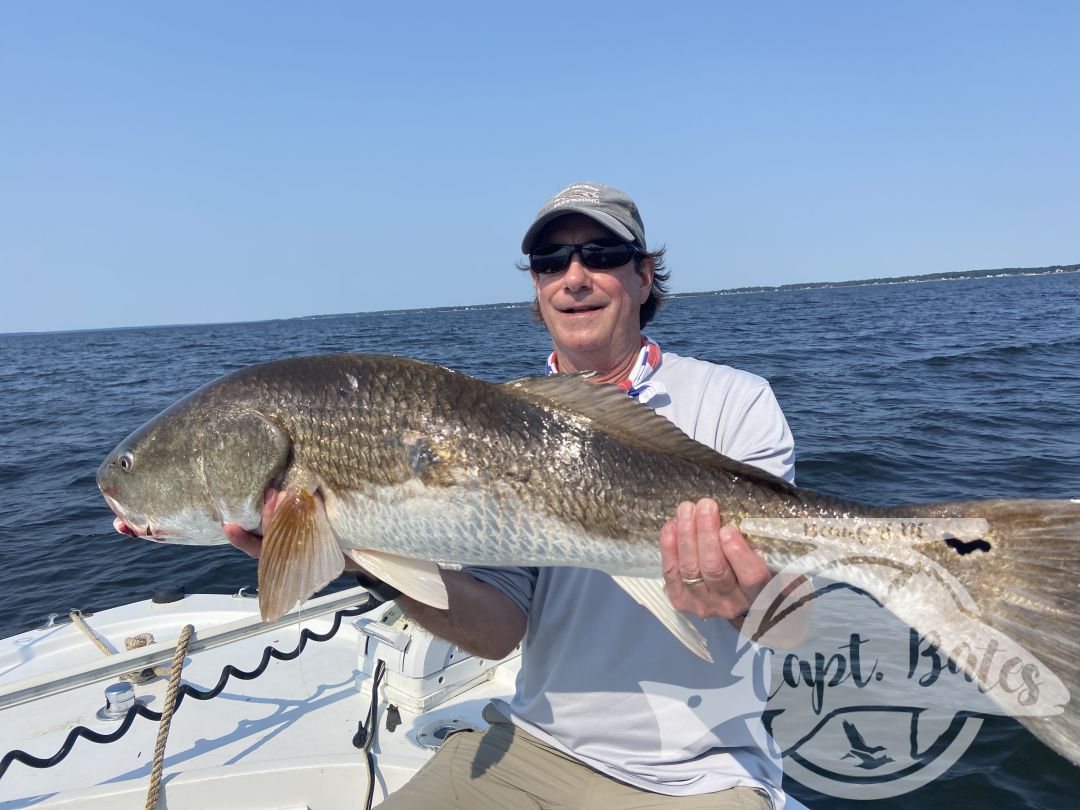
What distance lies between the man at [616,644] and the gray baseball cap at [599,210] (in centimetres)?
1

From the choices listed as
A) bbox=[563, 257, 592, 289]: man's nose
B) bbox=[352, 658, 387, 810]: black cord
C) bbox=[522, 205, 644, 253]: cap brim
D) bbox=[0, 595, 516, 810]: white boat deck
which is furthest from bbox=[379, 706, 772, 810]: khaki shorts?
bbox=[522, 205, 644, 253]: cap brim

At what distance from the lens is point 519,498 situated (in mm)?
2498

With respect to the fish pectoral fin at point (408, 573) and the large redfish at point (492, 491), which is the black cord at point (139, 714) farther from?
the fish pectoral fin at point (408, 573)

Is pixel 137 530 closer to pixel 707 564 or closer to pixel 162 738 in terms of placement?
pixel 162 738

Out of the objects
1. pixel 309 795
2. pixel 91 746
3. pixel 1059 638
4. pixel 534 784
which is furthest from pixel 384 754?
pixel 1059 638

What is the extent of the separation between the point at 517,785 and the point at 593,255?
2420 millimetres

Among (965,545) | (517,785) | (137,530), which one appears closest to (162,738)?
(137,530)

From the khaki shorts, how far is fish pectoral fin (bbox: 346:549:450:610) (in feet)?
2.92

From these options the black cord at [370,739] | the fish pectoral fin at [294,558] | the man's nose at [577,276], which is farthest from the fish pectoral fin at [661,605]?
the black cord at [370,739]

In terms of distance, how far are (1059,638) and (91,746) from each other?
190 inches

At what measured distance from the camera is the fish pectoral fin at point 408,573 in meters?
2.59

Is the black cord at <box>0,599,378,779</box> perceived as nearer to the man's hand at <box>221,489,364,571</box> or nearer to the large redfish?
the man's hand at <box>221,489,364,571</box>

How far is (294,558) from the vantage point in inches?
102

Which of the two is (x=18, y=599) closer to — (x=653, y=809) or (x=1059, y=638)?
(x=653, y=809)
